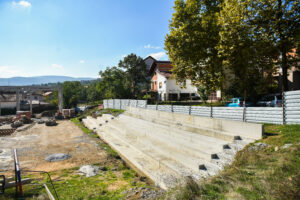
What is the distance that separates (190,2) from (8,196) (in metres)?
18.4

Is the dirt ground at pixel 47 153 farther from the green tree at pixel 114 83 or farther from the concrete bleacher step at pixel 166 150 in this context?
the green tree at pixel 114 83

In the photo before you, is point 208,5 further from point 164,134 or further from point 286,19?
point 164,134

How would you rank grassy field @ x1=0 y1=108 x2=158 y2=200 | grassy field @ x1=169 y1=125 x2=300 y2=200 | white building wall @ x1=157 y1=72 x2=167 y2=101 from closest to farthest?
grassy field @ x1=169 y1=125 x2=300 y2=200, grassy field @ x1=0 y1=108 x2=158 y2=200, white building wall @ x1=157 y1=72 x2=167 y2=101

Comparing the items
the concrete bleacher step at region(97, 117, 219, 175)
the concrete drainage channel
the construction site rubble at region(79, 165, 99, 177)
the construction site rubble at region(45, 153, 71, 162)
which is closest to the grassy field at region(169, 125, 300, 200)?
the concrete drainage channel

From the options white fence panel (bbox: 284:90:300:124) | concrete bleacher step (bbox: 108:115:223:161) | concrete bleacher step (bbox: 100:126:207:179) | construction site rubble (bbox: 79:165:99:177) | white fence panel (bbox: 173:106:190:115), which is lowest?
construction site rubble (bbox: 79:165:99:177)

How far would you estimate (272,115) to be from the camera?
9773mm

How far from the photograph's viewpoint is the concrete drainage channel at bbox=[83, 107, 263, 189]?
764 centimetres

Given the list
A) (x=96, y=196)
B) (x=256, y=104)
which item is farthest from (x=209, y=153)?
(x=256, y=104)

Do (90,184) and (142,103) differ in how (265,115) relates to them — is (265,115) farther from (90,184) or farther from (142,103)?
(142,103)

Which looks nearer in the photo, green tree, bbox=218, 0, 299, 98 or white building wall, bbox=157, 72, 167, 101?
green tree, bbox=218, 0, 299, 98

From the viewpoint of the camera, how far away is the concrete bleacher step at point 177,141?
8798mm

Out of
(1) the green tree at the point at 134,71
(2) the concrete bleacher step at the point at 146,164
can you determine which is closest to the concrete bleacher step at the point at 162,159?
(2) the concrete bleacher step at the point at 146,164

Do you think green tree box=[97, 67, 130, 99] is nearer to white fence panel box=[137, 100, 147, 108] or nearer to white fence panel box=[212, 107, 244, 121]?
white fence panel box=[137, 100, 147, 108]

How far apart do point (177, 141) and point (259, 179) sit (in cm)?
631
